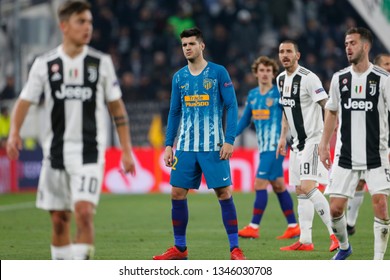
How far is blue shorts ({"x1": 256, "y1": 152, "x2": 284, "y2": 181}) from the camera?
12.0 m

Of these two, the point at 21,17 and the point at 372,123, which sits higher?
the point at 21,17

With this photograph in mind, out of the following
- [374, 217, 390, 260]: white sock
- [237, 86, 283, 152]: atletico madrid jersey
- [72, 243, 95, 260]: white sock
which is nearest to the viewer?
[72, 243, 95, 260]: white sock

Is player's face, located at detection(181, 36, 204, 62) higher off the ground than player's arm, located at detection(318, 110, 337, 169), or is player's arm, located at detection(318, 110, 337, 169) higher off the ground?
player's face, located at detection(181, 36, 204, 62)

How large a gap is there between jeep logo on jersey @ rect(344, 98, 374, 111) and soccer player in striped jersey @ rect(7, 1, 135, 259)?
7.77 ft

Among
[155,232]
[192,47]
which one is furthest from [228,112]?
[155,232]

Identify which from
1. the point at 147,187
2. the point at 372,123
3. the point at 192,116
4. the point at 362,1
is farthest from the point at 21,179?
the point at 372,123

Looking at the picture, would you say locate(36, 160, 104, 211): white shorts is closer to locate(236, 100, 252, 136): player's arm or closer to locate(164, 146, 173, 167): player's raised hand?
locate(164, 146, 173, 167): player's raised hand

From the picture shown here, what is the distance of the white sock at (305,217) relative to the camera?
1026 centimetres

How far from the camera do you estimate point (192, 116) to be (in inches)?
358

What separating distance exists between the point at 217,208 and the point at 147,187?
4.49 metres

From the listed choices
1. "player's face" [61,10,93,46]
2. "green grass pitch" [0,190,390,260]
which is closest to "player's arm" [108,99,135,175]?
"player's face" [61,10,93,46]

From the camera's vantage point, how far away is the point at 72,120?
6953mm

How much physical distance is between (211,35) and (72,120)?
17.1m
